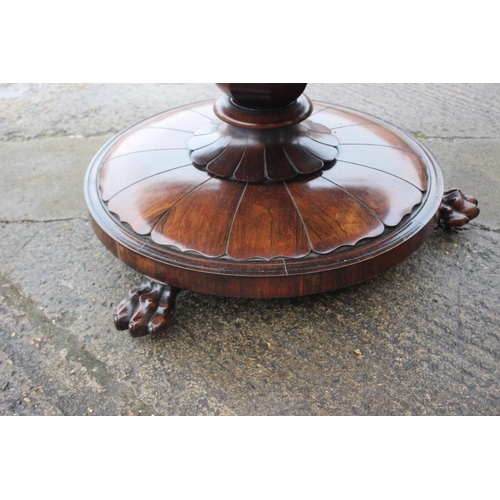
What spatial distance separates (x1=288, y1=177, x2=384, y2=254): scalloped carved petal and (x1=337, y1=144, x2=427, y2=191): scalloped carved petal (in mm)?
179

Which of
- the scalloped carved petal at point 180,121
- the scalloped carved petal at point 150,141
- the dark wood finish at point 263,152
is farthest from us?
the scalloped carved petal at point 180,121

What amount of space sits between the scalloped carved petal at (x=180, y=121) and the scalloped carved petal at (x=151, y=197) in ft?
0.99

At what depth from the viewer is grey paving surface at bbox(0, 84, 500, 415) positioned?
1.37m

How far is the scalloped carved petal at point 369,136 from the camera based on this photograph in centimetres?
178

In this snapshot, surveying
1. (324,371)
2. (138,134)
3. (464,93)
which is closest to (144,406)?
(324,371)

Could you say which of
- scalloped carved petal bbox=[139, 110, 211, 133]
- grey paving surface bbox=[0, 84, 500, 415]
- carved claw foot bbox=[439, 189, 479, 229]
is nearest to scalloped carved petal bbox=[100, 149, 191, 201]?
scalloped carved petal bbox=[139, 110, 211, 133]

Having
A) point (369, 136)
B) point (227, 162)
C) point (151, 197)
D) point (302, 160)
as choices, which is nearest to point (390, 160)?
point (369, 136)

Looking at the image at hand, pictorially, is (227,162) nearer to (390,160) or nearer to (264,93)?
(264,93)

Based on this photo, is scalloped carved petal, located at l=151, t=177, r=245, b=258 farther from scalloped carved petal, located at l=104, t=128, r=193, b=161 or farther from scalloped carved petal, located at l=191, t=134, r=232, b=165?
scalloped carved petal, located at l=104, t=128, r=193, b=161

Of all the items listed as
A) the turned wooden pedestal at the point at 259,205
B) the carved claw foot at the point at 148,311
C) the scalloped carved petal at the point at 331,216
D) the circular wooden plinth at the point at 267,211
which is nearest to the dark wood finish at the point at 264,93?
the turned wooden pedestal at the point at 259,205

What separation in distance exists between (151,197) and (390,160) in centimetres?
74

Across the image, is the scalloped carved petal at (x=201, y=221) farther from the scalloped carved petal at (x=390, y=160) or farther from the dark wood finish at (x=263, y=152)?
the scalloped carved petal at (x=390, y=160)

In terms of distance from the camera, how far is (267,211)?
148 cm

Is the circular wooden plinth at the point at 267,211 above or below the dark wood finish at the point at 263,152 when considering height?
below
